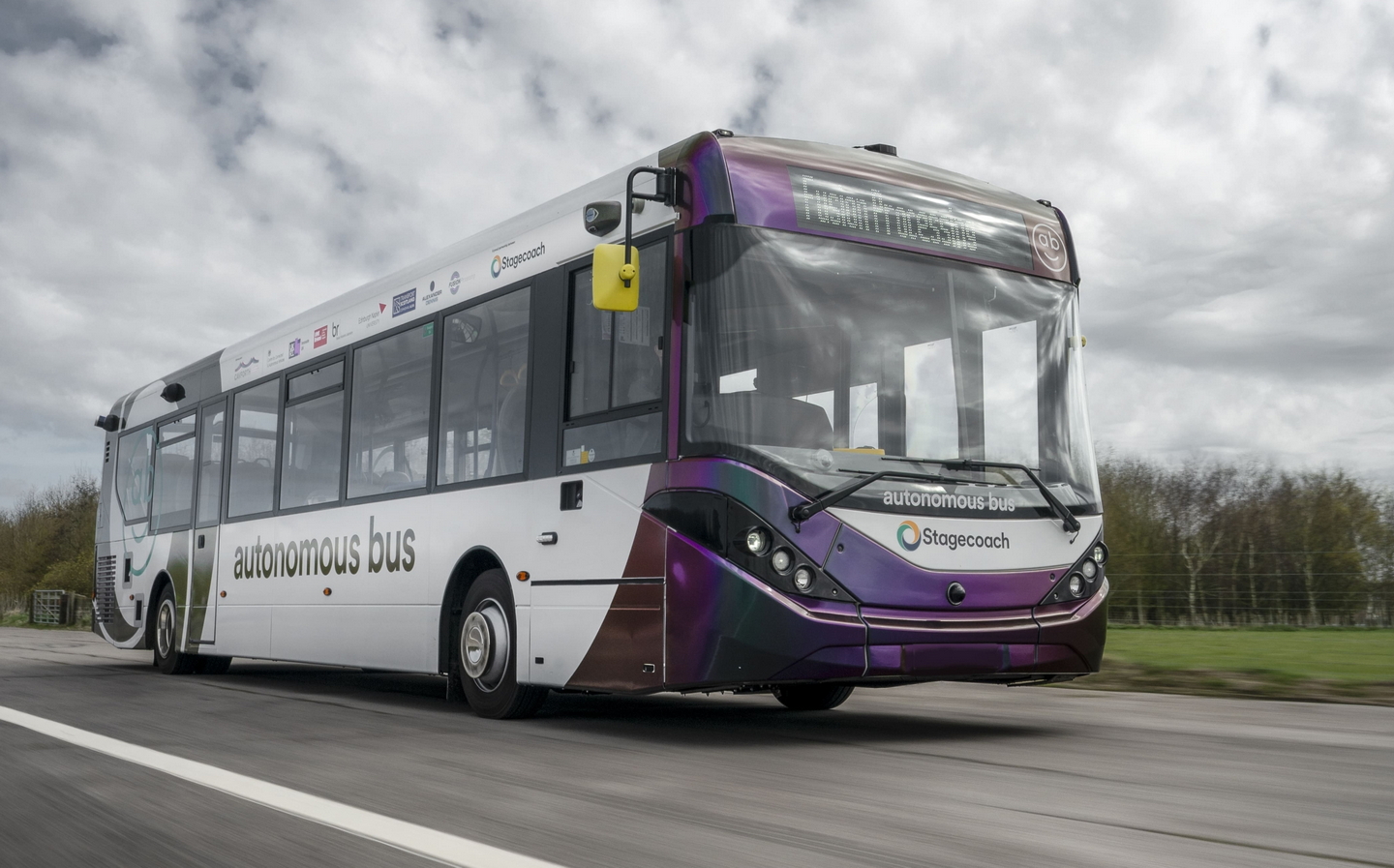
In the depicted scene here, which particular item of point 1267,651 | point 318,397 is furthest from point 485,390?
point 1267,651

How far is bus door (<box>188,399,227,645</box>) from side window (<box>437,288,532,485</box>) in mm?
5314

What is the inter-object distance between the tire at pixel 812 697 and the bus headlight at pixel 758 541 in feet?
10.1

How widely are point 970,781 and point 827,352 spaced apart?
8.06 feet

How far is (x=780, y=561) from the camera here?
668 centimetres

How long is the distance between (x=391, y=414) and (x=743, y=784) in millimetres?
5516

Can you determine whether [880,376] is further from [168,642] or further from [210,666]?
[210,666]

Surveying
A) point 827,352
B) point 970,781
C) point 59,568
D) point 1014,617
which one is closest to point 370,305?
point 827,352

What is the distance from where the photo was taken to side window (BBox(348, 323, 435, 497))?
32.3 ft

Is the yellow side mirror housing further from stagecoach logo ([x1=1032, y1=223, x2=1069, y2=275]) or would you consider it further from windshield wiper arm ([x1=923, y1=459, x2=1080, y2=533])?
stagecoach logo ([x1=1032, y1=223, x2=1069, y2=275])

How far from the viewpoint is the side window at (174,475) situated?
48.4 ft

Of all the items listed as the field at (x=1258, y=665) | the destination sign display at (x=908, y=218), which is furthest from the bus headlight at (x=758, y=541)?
the field at (x=1258, y=665)

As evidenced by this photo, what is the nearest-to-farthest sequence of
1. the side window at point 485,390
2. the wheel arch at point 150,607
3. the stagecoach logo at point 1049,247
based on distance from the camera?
1. the stagecoach logo at point 1049,247
2. the side window at point 485,390
3. the wheel arch at point 150,607

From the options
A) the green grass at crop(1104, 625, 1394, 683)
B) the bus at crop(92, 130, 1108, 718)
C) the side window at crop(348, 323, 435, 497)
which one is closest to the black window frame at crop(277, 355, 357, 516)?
the side window at crop(348, 323, 435, 497)

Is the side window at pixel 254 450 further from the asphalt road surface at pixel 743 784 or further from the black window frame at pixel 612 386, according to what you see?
the black window frame at pixel 612 386
